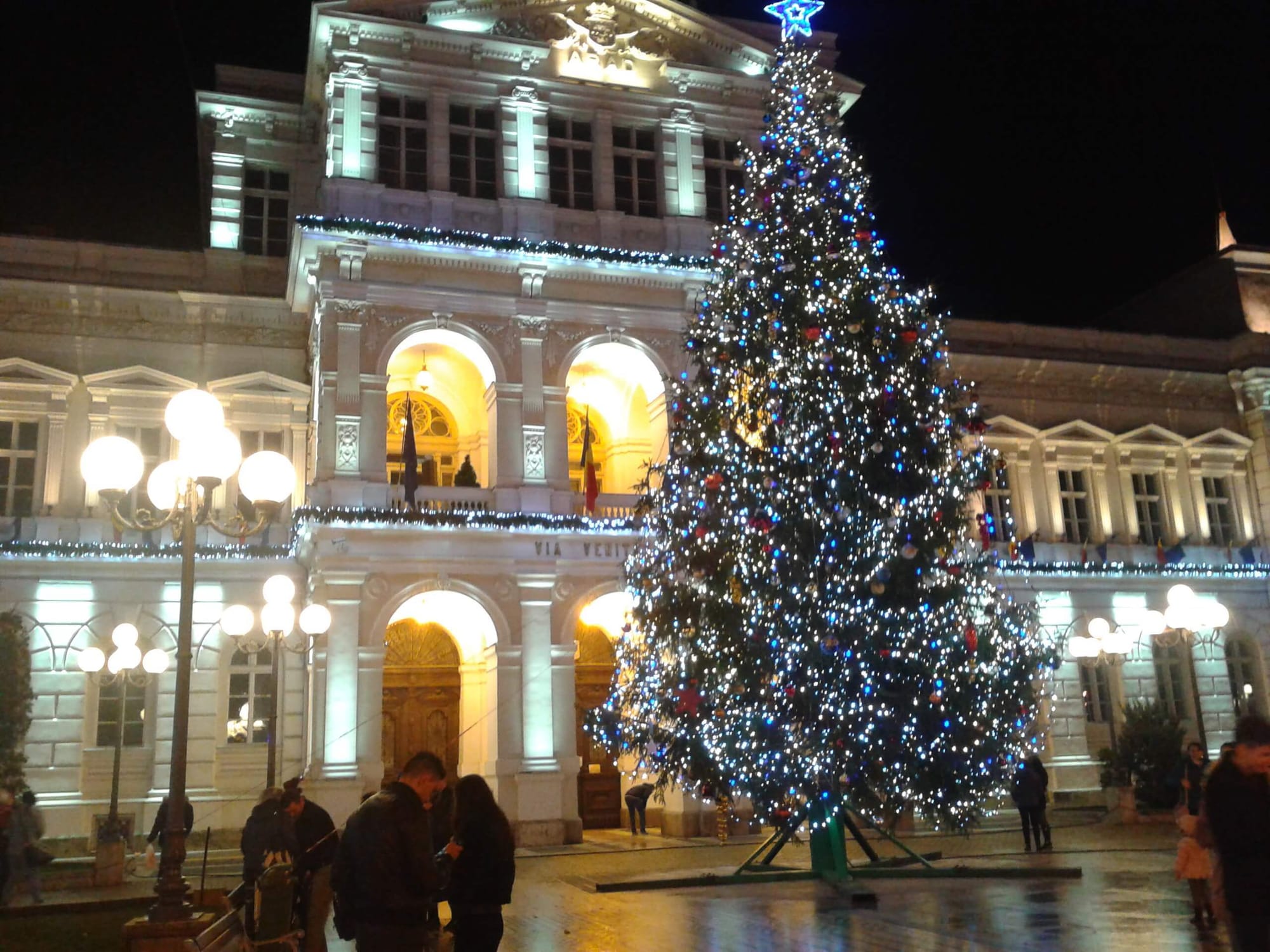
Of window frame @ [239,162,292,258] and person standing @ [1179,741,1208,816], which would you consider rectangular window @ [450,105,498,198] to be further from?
person standing @ [1179,741,1208,816]

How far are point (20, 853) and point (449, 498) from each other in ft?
45.8

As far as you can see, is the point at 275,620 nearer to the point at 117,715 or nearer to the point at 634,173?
the point at 117,715

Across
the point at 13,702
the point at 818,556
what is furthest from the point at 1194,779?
the point at 13,702

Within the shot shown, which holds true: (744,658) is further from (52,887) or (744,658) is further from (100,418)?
(100,418)

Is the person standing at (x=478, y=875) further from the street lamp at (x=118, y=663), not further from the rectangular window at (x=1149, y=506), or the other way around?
the rectangular window at (x=1149, y=506)

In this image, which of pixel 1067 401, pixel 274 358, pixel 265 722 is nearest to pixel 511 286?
pixel 274 358

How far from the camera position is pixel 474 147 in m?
26.1

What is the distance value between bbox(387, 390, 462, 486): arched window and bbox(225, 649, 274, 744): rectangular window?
530cm

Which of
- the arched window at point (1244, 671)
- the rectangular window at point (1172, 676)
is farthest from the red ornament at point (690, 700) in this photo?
the arched window at point (1244, 671)

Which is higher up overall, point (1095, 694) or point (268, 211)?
point (268, 211)

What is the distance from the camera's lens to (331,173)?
2450cm

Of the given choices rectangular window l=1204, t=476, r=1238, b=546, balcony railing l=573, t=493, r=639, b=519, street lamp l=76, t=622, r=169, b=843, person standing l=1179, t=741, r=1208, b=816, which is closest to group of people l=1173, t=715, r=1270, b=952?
person standing l=1179, t=741, r=1208, b=816

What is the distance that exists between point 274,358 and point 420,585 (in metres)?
7.77

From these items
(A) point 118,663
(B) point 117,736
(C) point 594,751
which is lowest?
(C) point 594,751
